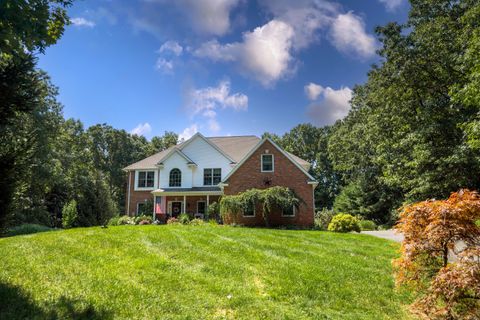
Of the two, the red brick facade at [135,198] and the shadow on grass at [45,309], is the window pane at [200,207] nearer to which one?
the red brick facade at [135,198]

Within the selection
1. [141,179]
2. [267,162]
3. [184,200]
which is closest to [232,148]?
[184,200]

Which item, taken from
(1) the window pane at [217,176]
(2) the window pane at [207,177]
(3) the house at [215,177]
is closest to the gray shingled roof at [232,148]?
(3) the house at [215,177]

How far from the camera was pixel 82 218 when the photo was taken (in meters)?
23.0

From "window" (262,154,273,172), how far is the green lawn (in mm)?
13868

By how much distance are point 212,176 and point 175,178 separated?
328 centimetres

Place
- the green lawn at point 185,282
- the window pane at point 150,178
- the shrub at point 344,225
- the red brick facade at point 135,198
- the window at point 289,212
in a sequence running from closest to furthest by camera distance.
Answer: the green lawn at point 185,282, the shrub at point 344,225, the window at point 289,212, the red brick facade at point 135,198, the window pane at point 150,178

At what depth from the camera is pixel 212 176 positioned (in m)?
28.8

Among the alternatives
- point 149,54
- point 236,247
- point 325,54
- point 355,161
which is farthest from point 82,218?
point 355,161

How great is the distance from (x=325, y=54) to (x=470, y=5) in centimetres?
1054

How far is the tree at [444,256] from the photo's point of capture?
4.73 meters

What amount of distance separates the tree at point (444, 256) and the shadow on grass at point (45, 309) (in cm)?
484

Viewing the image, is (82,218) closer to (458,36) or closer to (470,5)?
(458,36)

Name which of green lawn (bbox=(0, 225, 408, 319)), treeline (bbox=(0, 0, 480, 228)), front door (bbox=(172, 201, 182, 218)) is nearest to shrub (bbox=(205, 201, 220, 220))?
front door (bbox=(172, 201, 182, 218))

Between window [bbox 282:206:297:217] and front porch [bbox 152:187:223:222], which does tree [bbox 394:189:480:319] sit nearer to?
window [bbox 282:206:297:217]
